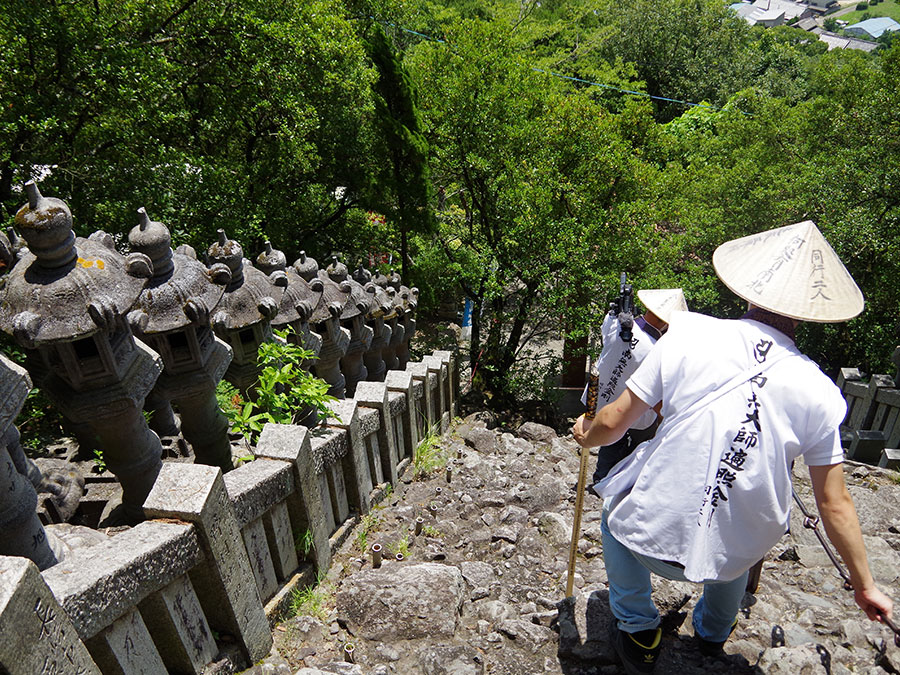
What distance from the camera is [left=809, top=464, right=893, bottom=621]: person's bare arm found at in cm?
209

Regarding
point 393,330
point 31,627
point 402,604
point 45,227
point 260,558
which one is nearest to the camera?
point 31,627

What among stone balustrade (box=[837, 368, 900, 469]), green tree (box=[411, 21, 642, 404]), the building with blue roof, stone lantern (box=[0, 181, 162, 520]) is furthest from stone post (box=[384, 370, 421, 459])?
the building with blue roof

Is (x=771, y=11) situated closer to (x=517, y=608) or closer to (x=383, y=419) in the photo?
(x=383, y=419)

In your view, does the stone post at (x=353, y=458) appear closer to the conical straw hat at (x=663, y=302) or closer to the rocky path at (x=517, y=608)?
the rocky path at (x=517, y=608)

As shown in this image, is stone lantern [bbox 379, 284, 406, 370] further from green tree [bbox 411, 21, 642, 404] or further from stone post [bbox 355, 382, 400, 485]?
stone post [bbox 355, 382, 400, 485]

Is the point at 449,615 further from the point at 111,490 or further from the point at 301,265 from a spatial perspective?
the point at 301,265

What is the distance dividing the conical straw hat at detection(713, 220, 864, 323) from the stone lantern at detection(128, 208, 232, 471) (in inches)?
124

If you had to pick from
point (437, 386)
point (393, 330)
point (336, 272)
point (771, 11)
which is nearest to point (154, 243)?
point (336, 272)

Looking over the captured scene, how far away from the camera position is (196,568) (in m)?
2.56

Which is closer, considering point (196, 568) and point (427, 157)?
point (196, 568)

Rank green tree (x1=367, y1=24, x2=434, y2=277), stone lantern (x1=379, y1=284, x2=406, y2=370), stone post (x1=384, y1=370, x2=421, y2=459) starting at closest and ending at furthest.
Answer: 1. stone post (x1=384, y1=370, x2=421, y2=459)
2. stone lantern (x1=379, y1=284, x2=406, y2=370)
3. green tree (x1=367, y1=24, x2=434, y2=277)

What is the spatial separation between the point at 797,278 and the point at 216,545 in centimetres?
281

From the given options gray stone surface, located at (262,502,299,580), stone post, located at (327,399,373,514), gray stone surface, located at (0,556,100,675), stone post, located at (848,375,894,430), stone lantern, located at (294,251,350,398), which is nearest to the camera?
gray stone surface, located at (0,556,100,675)

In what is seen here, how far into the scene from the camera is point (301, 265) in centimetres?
604
